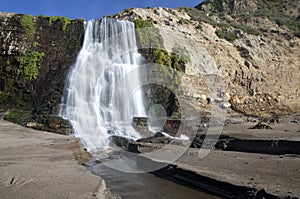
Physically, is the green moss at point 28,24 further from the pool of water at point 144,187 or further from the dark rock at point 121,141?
the pool of water at point 144,187

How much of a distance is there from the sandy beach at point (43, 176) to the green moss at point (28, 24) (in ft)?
56.4

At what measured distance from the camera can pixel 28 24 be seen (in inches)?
964

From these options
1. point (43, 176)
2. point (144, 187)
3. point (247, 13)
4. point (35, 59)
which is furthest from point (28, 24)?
point (247, 13)

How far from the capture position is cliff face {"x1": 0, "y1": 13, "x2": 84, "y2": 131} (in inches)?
816

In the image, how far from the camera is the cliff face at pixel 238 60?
2797cm

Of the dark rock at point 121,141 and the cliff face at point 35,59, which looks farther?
the cliff face at point 35,59

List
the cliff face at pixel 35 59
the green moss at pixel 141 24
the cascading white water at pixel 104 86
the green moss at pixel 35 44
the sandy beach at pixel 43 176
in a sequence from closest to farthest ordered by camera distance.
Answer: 1. the sandy beach at pixel 43 176
2. the cascading white water at pixel 104 86
3. the cliff face at pixel 35 59
4. the green moss at pixel 35 44
5. the green moss at pixel 141 24

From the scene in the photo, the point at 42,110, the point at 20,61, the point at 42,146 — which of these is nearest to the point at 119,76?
the point at 42,110

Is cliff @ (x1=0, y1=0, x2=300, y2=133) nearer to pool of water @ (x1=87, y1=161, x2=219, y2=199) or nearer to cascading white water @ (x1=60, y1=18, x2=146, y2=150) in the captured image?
cascading white water @ (x1=60, y1=18, x2=146, y2=150)

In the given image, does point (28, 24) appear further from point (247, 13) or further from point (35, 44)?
point (247, 13)

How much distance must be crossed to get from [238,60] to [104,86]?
1808 centimetres

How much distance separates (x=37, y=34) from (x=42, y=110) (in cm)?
840

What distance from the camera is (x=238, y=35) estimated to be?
3628cm

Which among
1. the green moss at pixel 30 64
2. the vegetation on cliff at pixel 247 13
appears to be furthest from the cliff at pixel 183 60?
the vegetation on cliff at pixel 247 13
